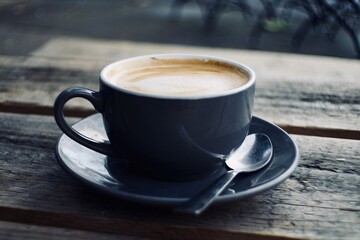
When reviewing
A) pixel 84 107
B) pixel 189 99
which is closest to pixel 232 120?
pixel 189 99

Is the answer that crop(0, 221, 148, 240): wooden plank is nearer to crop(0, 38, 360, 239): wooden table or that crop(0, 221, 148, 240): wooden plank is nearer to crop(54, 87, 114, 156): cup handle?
crop(0, 38, 360, 239): wooden table

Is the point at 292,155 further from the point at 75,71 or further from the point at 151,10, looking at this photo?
the point at 151,10

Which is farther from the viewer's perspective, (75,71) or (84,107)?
(75,71)

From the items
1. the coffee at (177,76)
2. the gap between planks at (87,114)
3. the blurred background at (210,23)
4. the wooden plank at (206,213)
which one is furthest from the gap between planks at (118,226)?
the blurred background at (210,23)

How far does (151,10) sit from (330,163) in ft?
12.2

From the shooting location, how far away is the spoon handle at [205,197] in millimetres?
408

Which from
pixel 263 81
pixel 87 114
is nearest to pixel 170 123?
pixel 87 114

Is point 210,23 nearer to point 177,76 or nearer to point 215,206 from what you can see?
point 177,76

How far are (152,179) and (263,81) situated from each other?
43cm

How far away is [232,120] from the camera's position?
505 mm

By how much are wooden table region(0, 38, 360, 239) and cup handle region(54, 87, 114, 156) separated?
0.04 meters

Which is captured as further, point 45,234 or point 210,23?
point 210,23

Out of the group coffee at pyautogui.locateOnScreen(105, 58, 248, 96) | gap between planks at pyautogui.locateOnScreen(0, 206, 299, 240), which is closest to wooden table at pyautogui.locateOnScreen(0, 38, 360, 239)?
gap between planks at pyautogui.locateOnScreen(0, 206, 299, 240)

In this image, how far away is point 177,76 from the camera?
0.60 metres
